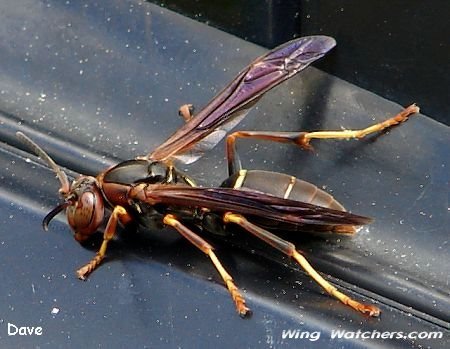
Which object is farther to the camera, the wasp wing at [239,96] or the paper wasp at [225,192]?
the wasp wing at [239,96]

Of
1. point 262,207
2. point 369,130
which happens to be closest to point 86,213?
point 262,207

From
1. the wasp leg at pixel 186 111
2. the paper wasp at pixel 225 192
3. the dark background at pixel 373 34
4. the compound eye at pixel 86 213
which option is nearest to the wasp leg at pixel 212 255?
the paper wasp at pixel 225 192

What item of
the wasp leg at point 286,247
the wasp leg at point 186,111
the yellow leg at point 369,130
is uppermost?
the yellow leg at point 369,130

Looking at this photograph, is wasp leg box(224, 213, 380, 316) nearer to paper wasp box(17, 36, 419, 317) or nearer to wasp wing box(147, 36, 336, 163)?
paper wasp box(17, 36, 419, 317)

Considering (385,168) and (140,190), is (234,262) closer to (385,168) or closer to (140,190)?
(140,190)

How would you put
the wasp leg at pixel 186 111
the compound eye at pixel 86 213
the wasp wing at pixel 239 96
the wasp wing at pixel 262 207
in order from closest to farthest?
the wasp wing at pixel 262 207, the compound eye at pixel 86 213, the wasp wing at pixel 239 96, the wasp leg at pixel 186 111

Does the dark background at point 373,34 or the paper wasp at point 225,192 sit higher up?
the dark background at point 373,34

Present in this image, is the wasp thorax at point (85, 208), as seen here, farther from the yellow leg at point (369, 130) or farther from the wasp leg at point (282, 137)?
the yellow leg at point (369, 130)

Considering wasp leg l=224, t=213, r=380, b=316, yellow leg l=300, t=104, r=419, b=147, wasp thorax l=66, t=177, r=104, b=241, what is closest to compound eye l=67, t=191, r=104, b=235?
wasp thorax l=66, t=177, r=104, b=241
